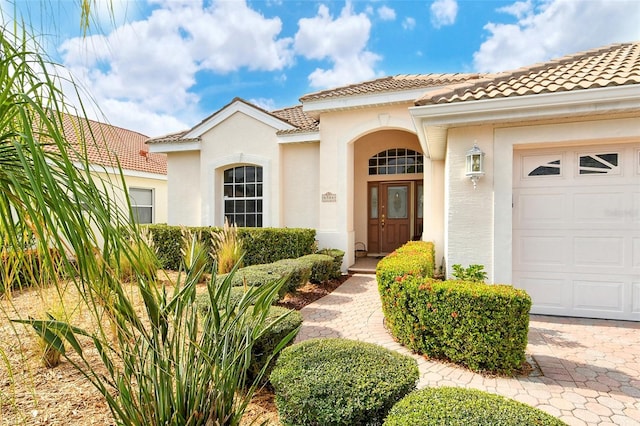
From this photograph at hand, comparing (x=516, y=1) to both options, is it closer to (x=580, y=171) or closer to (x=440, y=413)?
(x=580, y=171)

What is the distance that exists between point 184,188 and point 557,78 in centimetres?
1266

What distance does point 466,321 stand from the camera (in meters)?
4.07

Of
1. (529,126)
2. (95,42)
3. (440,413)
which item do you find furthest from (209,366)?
(529,126)

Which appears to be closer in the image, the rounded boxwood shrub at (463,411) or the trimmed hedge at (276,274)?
the rounded boxwood shrub at (463,411)

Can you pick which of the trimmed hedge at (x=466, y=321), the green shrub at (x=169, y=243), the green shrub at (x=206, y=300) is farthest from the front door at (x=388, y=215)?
the green shrub at (x=206, y=300)

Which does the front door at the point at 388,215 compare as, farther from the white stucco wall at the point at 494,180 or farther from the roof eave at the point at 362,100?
the white stucco wall at the point at 494,180

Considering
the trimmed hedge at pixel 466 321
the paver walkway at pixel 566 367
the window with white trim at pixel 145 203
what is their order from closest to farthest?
the paver walkway at pixel 566 367, the trimmed hedge at pixel 466 321, the window with white trim at pixel 145 203

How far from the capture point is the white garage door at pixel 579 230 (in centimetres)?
564

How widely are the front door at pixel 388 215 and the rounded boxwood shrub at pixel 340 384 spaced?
34.4 ft

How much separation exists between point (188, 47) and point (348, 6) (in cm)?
840

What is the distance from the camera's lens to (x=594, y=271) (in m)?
5.78

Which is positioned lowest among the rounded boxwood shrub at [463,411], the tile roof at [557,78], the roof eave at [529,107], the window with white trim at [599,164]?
the rounded boxwood shrub at [463,411]

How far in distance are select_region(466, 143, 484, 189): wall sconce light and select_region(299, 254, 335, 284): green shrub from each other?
4337mm

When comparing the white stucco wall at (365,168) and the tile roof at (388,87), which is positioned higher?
the tile roof at (388,87)
